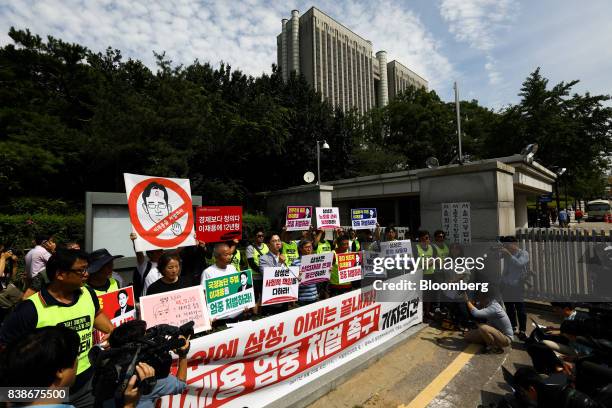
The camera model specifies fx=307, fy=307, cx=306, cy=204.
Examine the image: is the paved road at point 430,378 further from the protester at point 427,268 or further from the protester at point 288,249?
the protester at point 288,249

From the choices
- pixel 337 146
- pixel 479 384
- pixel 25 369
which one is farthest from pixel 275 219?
pixel 25 369

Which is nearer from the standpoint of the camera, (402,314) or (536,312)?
(402,314)

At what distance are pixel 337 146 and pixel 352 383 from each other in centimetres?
2448

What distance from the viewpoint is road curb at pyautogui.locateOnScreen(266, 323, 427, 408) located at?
356cm

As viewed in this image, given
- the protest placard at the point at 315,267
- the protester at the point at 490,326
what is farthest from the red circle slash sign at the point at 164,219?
the protester at the point at 490,326

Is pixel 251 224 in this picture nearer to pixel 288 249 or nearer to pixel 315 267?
pixel 288 249

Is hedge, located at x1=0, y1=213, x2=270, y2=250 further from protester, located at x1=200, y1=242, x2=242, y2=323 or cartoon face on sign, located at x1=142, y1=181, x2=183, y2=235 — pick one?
protester, located at x1=200, y1=242, x2=242, y2=323

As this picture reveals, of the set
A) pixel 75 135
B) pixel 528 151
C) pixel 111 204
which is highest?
pixel 75 135

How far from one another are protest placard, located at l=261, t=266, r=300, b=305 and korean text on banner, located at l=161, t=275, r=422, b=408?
980mm

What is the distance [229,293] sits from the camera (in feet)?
13.5

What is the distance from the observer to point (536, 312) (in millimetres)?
6797

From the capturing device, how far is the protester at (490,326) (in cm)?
490

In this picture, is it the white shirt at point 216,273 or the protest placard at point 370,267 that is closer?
the white shirt at point 216,273

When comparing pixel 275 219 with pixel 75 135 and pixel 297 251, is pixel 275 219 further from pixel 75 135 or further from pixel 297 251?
pixel 297 251
